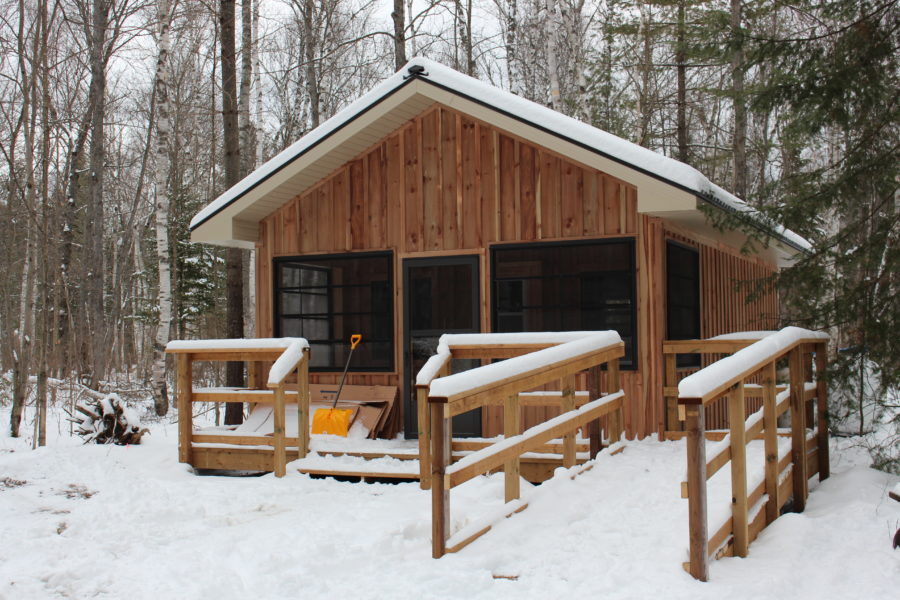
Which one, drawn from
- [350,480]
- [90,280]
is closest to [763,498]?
[350,480]

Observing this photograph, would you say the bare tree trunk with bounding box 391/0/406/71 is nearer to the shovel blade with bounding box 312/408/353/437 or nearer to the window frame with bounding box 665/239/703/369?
the window frame with bounding box 665/239/703/369

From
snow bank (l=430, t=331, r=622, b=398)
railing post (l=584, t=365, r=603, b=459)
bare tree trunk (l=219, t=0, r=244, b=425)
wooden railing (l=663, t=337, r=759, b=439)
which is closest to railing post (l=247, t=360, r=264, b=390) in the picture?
bare tree trunk (l=219, t=0, r=244, b=425)

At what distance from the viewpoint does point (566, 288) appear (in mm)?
7555

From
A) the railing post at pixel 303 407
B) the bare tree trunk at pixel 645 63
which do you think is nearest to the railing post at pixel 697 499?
the railing post at pixel 303 407

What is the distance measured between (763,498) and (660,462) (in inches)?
51.8

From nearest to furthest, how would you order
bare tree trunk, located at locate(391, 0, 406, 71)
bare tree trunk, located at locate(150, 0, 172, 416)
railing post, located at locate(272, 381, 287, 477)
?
railing post, located at locate(272, 381, 287, 477)
bare tree trunk, located at locate(150, 0, 172, 416)
bare tree trunk, located at locate(391, 0, 406, 71)

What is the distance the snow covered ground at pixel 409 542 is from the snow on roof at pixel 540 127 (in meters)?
2.28

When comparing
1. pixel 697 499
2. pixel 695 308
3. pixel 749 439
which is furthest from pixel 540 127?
pixel 697 499

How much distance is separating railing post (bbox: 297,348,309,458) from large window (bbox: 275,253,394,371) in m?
1.57

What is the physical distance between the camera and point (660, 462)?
583 centimetres

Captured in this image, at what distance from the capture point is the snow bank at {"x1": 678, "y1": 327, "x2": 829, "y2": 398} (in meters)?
3.37

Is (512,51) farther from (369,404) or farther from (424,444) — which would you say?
(424,444)

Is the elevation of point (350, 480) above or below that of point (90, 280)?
below

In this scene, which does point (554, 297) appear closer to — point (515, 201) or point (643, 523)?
point (515, 201)
